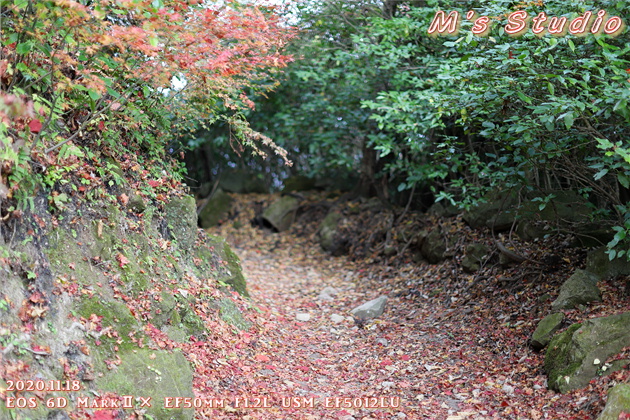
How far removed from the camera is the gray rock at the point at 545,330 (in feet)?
16.9

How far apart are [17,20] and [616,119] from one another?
5.14 metres

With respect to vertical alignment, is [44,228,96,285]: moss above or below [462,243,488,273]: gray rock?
above

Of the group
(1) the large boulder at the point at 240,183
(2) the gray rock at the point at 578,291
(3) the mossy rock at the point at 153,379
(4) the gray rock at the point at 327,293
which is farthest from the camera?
(1) the large boulder at the point at 240,183

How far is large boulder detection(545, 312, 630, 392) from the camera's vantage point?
4430 millimetres

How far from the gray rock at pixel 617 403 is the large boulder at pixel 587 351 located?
506 mm

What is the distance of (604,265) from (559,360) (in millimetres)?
1538

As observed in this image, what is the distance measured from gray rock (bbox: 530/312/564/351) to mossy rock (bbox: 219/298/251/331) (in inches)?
122

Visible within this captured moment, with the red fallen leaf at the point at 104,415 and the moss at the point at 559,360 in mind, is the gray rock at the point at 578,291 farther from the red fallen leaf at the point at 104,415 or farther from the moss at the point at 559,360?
the red fallen leaf at the point at 104,415

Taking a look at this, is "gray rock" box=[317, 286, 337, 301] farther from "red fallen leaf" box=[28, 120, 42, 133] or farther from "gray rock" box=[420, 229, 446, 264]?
"red fallen leaf" box=[28, 120, 42, 133]

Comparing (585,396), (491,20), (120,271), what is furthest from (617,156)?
Answer: (120,271)

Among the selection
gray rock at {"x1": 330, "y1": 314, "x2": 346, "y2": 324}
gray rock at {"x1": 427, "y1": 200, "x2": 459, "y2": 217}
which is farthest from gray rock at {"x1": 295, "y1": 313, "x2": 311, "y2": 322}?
gray rock at {"x1": 427, "y1": 200, "x2": 459, "y2": 217}

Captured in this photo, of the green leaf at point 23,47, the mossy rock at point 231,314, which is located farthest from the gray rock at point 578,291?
the green leaf at point 23,47

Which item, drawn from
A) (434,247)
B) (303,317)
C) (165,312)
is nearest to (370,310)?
(303,317)

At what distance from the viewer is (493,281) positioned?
696 cm
